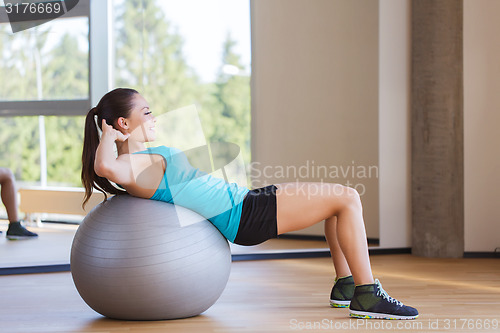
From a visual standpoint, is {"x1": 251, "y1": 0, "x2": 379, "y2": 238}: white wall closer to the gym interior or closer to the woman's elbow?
the gym interior

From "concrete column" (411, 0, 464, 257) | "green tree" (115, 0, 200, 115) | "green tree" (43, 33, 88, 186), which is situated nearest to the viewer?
"concrete column" (411, 0, 464, 257)

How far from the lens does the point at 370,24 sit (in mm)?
4266

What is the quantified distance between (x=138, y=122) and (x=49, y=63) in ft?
5.93

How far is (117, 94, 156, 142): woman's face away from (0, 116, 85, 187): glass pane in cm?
172

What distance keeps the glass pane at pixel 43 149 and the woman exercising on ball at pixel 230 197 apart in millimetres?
1713

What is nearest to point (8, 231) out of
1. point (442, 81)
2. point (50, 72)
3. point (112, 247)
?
point (50, 72)

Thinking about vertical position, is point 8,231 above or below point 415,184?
below

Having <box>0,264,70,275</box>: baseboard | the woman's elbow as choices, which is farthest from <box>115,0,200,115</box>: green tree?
the woman's elbow

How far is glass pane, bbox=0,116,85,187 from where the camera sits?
372cm

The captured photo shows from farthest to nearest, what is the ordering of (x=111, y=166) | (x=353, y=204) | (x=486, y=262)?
(x=486, y=262), (x=353, y=204), (x=111, y=166)

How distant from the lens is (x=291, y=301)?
252cm

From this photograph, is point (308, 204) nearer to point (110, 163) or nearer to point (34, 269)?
point (110, 163)

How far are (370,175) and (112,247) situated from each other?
262 centimetres

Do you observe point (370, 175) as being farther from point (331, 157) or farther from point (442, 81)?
point (442, 81)
